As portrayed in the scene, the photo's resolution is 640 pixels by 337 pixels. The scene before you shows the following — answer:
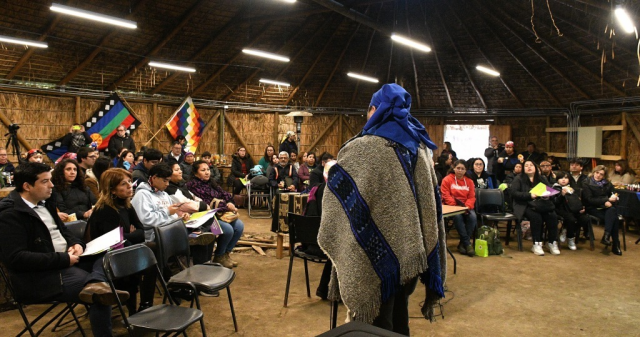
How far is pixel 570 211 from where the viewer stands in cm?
701

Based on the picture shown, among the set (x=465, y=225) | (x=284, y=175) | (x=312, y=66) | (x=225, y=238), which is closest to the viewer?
(x=225, y=238)

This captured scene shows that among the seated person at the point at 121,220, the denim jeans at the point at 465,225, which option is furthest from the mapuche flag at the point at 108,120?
the denim jeans at the point at 465,225

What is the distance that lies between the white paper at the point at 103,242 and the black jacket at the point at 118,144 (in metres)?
7.22

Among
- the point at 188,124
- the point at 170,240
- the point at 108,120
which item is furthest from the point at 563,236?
the point at 108,120

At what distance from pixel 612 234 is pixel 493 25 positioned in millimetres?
5768

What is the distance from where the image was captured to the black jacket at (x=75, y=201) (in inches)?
182

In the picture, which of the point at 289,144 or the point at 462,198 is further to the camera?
the point at 289,144

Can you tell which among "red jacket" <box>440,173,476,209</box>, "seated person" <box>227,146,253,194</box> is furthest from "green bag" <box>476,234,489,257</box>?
"seated person" <box>227,146,253,194</box>

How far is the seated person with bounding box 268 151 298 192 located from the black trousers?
740 cm

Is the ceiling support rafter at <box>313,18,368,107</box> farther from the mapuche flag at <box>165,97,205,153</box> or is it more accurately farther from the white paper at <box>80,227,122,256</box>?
the white paper at <box>80,227,122,256</box>

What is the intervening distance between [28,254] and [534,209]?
6322 mm

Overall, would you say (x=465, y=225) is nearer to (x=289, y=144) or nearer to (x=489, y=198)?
(x=489, y=198)

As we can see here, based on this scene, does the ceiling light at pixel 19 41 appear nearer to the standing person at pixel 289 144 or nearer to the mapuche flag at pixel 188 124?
the mapuche flag at pixel 188 124

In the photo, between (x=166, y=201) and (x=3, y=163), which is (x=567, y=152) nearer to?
(x=166, y=201)
